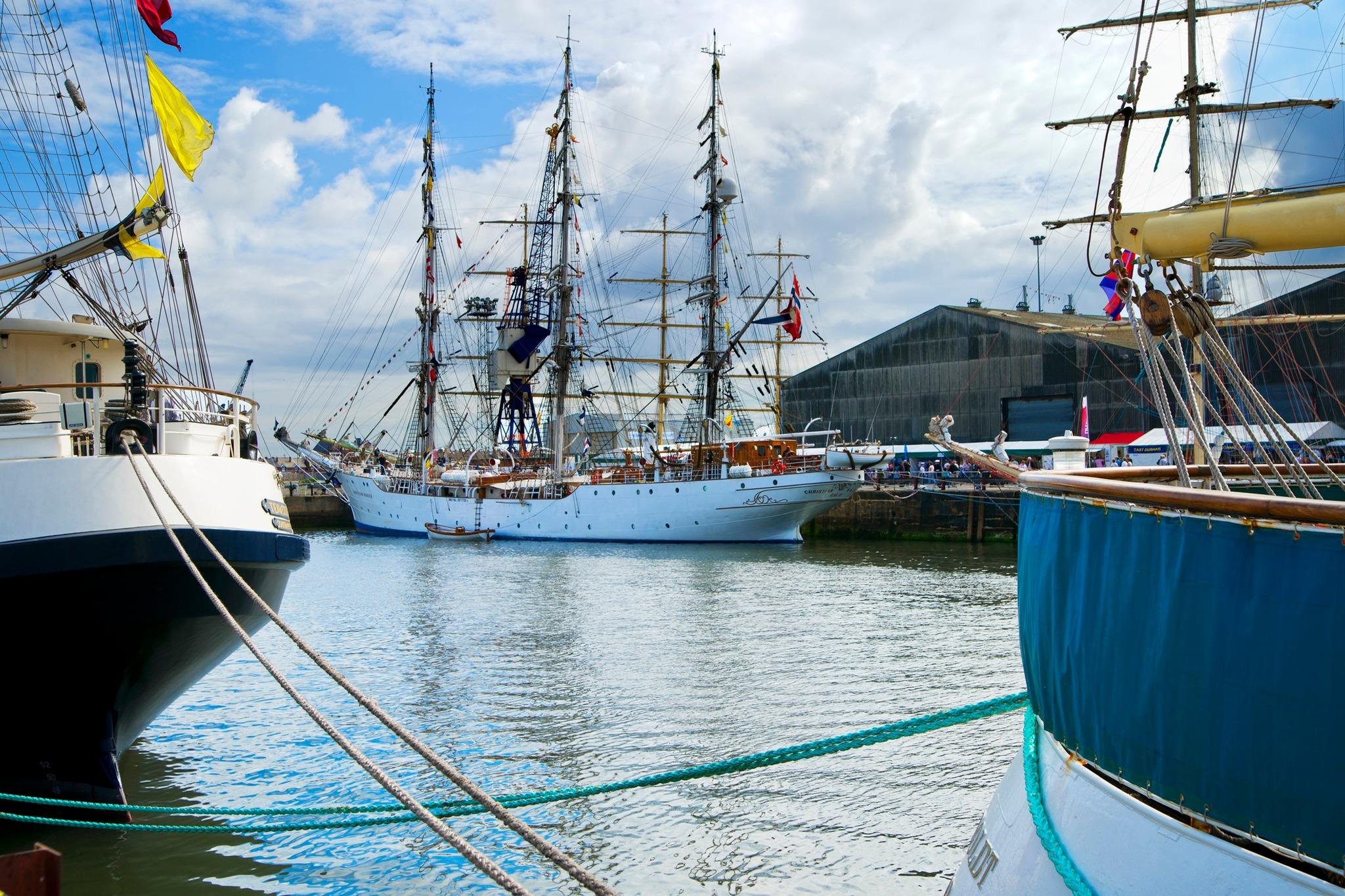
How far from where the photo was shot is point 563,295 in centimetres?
5184

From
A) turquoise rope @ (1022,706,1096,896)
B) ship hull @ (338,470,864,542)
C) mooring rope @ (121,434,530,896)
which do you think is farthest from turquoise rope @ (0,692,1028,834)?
ship hull @ (338,470,864,542)

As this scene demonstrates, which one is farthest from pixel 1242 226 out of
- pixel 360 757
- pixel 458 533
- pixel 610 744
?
pixel 458 533

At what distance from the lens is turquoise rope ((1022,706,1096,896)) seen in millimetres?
3896

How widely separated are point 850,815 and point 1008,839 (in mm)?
4186

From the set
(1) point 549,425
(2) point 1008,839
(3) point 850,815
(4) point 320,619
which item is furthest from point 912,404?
(2) point 1008,839

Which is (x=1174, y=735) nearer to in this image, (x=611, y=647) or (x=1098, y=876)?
(x=1098, y=876)

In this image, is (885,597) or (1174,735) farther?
(885,597)

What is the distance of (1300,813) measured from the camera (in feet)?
10.2

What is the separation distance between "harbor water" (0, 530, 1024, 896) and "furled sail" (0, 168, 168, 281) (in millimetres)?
5205

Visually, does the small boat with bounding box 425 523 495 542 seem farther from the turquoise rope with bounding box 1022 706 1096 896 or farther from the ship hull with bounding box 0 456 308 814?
the turquoise rope with bounding box 1022 706 1096 896

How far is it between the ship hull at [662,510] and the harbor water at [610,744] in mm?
18456

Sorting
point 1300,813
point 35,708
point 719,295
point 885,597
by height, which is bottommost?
point 885,597

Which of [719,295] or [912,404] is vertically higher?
[719,295]

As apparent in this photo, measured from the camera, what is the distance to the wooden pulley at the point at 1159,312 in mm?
5410
